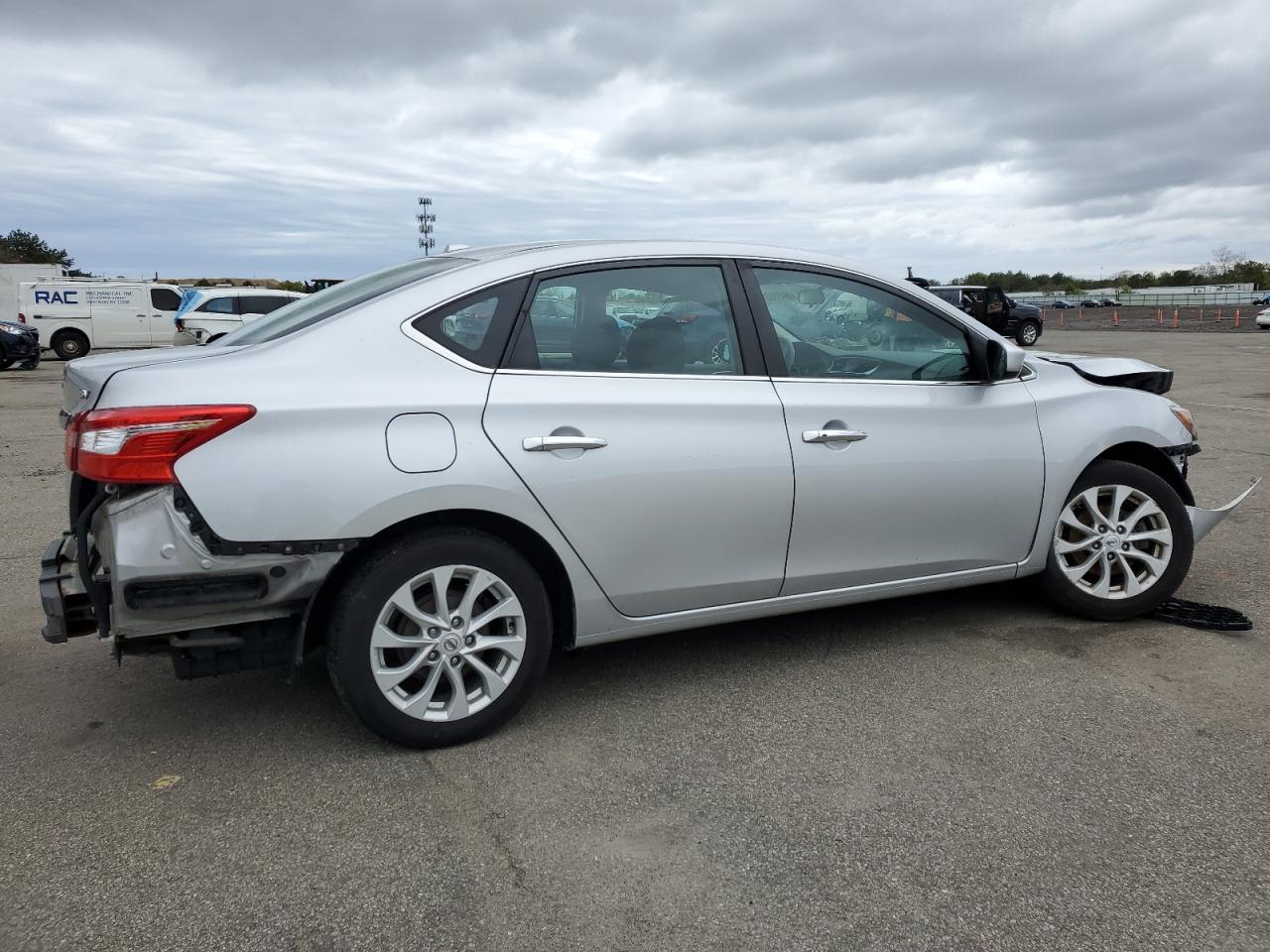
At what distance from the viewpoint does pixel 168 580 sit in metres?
2.78

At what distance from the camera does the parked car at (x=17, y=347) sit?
20531mm

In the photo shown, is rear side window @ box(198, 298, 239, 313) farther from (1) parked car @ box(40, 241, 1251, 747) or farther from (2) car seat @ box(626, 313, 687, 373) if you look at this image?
(2) car seat @ box(626, 313, 687, 373)

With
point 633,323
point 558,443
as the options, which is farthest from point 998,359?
point 558,443

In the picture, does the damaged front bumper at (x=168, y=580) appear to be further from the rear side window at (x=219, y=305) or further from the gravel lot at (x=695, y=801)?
the rear side window at (x=219, y=305)

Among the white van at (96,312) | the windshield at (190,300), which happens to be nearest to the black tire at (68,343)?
the white van at (96,312)

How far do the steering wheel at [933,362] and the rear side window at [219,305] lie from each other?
Answer: 21.6 m

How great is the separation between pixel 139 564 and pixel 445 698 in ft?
3.25

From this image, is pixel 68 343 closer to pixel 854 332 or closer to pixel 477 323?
pixel 477 323

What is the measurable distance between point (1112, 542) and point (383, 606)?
3.06m

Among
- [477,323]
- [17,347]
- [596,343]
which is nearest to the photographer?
[477,323]

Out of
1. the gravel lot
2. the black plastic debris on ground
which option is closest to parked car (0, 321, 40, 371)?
the gravel lot

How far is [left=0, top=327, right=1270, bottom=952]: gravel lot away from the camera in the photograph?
2322 mm

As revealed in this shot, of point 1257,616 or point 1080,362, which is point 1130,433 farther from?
point 1257,616

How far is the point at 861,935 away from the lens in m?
2.26
